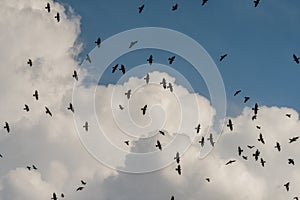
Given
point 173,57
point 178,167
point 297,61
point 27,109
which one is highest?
point 173,57

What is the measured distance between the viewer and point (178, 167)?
97062 millimetres

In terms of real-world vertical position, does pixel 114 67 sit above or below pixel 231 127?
above

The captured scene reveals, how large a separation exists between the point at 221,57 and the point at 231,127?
47.9 ft

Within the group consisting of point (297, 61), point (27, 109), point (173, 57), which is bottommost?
point (27, 109)

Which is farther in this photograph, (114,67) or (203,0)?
(114,67)

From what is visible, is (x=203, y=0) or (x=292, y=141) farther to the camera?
(x=292, y=141)

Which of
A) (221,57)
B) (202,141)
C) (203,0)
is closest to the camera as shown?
(203,0)

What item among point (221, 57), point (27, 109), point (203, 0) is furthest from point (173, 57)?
point (27, 109)

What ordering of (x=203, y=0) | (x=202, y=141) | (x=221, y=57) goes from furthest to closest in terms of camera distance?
(x=221, y=57) < (x=202, y=141) < (x=203, y=0)

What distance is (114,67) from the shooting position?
96.9 meters

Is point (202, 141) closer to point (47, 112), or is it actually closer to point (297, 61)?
point (297, 61)

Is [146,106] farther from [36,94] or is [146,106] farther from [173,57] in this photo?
[36,94]

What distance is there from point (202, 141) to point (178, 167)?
7.62 metres

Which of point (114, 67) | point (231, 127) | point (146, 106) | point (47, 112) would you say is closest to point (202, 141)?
point (231, 127)
